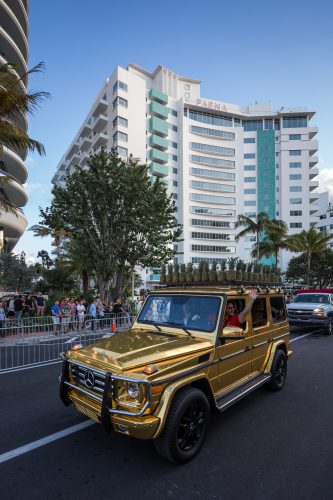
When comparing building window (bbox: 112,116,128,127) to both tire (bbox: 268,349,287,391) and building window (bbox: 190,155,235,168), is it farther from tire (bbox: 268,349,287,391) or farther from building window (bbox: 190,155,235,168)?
tire (bbox: 268,349,287,391)

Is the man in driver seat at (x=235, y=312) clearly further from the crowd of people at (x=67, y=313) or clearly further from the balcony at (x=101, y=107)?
the balcony at (x=101, y=107)

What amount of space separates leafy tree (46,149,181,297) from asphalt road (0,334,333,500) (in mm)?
14032

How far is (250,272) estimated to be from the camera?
6.22m

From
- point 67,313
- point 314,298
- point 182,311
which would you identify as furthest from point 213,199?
point 182,311

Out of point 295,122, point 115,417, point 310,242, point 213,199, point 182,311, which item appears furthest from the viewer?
point 295,122

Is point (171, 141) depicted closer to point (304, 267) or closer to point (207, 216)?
point (207, 216)

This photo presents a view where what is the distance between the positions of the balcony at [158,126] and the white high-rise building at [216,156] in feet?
0.67

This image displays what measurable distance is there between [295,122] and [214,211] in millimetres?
31457

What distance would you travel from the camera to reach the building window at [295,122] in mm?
82312

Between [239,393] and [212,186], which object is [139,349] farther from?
[212,186]

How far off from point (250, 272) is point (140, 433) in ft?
11.9

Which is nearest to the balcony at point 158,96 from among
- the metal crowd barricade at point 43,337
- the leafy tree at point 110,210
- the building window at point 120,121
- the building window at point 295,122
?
the building window at point 120,121

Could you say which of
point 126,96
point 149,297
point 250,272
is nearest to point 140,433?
point 149,297

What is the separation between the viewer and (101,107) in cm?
6456
